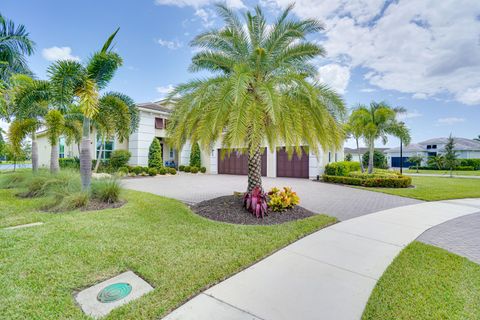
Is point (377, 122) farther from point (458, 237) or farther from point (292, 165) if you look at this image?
point (458, 237)

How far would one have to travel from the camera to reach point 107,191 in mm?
7707

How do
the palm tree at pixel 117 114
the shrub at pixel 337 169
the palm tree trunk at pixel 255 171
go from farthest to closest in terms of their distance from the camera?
the shrub at pixel 337 169 < the palm tree at pixel 117 114 < the palm tree trunk at pixel 255 171

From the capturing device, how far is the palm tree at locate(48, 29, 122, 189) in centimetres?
686

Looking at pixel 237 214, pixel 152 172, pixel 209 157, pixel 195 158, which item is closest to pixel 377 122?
pixel 237 214

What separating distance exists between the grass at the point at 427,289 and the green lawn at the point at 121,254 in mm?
1835

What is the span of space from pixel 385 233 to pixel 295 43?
588 cm

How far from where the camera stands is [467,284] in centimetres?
326

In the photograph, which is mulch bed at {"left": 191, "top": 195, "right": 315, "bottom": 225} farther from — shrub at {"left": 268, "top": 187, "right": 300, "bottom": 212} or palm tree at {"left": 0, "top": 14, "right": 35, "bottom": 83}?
palm tree at {"left": 0, "top": 14, "right": 35, "bottom": 83}

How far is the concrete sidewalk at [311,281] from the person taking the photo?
2.58 meters

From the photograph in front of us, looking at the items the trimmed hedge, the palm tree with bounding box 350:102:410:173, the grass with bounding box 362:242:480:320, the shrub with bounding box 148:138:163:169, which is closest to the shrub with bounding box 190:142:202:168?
the shrub with bounding box 148:138:163:169

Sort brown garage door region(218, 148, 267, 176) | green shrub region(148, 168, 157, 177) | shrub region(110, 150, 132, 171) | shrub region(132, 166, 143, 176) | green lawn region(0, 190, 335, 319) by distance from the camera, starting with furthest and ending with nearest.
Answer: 1. brown garage door region(218, 148, 267, 176)
2. shrub region(110, 150, 132, 171)
3. shrub region(132, 166, 143, 176)
4. green shrub region(148, 168, 157, 177)
5. green lawn region(0, 190, 335, 319)

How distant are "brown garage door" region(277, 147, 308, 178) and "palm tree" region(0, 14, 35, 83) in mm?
16743

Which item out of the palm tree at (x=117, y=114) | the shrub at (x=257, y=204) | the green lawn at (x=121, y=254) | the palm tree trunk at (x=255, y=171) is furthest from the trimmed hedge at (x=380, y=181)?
the palm tree at (x=117, y=114)

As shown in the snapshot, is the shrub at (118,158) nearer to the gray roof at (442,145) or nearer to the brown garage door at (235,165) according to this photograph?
the brown garage door at (235,165)
